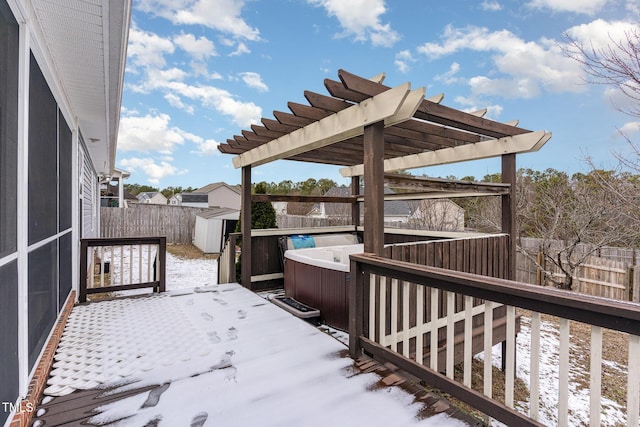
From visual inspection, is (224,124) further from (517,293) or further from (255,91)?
(517,293)

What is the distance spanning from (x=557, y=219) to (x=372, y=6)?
22.8 ft

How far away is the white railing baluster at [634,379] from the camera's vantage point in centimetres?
122

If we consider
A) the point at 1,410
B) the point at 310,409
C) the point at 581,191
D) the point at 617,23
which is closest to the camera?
the point at 1,410

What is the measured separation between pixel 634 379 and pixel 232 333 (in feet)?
9.42

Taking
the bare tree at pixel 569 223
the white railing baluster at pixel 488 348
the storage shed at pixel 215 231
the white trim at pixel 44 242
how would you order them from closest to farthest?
the white railing baluster at pixel 488 348
the white trim at pixel 44 242
the bare tree at pixel 569 223
the storage shed at pixel 215 231

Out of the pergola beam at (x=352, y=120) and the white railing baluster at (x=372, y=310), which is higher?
the pergola beam at (x=352, y=120)

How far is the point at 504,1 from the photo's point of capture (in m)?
6.73

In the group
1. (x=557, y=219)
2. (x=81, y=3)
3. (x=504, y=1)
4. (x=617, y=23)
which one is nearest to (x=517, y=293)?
(x=81, y=3)

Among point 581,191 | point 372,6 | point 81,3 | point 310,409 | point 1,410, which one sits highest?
point 372,6

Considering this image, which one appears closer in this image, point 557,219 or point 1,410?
point 1,410

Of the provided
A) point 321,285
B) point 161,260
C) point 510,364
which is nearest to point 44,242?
point 161,260

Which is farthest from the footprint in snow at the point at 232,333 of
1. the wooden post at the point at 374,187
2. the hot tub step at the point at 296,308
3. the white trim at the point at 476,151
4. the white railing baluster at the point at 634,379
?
the white trim at the point at 476,151

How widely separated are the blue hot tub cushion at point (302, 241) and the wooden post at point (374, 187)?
307 cm

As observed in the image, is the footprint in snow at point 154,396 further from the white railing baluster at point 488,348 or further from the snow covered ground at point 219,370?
the white railing baluster at point 488,348
